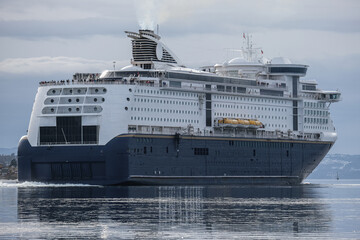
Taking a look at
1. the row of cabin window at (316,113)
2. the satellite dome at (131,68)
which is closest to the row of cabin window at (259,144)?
the row of cabin window at (316,113)

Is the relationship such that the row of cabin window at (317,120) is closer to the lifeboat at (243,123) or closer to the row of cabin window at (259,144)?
the row of cabin window at (259,144)

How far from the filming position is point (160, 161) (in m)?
88.7

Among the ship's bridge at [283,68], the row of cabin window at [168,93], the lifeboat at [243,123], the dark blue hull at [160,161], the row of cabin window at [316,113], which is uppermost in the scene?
the ship's bridge at [283,68]

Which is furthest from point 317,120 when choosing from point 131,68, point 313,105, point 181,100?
point 131,68

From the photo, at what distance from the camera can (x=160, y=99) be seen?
9181 centimetres

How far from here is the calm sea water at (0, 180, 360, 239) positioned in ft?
143

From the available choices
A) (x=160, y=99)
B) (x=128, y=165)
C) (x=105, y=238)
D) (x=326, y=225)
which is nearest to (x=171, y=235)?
(x=105, y=238)

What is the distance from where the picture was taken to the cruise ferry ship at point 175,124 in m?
86.4

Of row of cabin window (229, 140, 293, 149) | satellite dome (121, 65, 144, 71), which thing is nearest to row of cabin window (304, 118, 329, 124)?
row of cabin window (229, 140, 293, 149)

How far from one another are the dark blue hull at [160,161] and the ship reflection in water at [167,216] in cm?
1113

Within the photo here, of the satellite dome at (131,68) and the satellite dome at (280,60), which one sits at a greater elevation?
the satellite dome at (280,60)

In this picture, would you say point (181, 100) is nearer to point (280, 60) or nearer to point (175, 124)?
point (175, 124)

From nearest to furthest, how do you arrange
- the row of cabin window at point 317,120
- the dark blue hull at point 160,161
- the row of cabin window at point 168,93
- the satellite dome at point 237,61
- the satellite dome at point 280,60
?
the dark blue hull at point 160,161, the row of cabin window at point 168,93, the satellite dome at point 237,61, the satellite dome at point 280,60, the row of cabin window at point 317,120

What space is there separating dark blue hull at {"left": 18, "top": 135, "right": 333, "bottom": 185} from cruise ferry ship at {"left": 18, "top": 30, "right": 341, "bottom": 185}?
0.29ft
